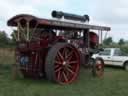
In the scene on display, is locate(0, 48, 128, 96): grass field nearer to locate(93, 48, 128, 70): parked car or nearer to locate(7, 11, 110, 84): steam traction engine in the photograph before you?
locate(7, 11, 110, 84): steam traction engine

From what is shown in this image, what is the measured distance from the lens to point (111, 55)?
17625mm

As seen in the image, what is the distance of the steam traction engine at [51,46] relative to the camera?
9969 mm

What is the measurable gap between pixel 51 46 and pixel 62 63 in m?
0.75

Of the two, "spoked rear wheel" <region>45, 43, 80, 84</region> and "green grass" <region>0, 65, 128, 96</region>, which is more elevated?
"spoked rear wheel" <region>45, 43, 80, 84</region>

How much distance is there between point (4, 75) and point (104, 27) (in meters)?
5.05

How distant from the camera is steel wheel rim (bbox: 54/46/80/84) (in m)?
10.2

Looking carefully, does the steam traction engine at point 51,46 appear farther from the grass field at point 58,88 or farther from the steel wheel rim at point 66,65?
the grass field at point 58,88

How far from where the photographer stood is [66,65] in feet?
34.6

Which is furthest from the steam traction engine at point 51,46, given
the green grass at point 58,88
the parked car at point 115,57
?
the parked car at point 115,57

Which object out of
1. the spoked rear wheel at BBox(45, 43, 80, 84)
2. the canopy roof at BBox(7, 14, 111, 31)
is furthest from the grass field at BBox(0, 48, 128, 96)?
the canopy roof at BBox(7, 14, 111, 31)

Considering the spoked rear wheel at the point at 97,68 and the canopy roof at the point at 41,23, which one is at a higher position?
the canopy roof at the point at 41,23

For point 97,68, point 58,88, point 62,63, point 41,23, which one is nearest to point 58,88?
point 58,88

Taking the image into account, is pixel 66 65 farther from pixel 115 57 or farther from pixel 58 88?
pixel 115 57

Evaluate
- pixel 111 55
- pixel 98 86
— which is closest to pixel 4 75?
pixel 98 86
